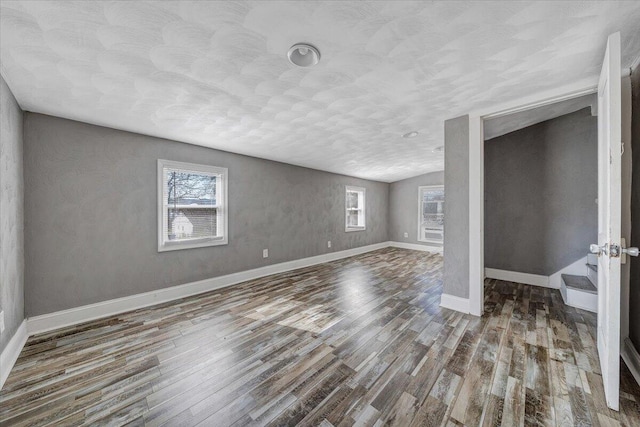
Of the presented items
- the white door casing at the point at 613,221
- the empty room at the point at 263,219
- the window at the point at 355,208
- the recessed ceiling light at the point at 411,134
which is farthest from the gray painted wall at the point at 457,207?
the window at the point at 355,208

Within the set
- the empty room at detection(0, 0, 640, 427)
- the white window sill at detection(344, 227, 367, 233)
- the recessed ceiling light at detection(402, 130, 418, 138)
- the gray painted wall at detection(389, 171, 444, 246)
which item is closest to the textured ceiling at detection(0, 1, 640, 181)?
the empty room at detection(0, 0, 640, 427)

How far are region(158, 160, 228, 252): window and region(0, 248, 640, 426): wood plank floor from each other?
0.89 meters

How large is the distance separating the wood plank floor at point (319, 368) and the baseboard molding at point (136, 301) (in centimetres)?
14

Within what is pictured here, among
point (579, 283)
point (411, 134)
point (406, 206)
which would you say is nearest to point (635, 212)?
point (579, 283)

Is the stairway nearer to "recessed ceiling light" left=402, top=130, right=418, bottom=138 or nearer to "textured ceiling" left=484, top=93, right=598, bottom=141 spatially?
"textured ceiling" left=484, top=93, right=598, bottom=141

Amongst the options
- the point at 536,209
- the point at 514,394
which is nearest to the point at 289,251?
the point at 514,394

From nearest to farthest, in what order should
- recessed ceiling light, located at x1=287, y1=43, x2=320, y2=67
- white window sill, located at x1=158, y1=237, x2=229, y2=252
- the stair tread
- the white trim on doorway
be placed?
recessed ceiling light, located at x1=287, y1=43, x2=320, y2=67
the white trim on doorway
the stair tread
white window sill, located at x1=158, y1=237, x2=229, y2=252

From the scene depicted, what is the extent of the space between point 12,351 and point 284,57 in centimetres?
306

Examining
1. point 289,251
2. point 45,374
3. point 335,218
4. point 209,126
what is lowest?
point 45,374

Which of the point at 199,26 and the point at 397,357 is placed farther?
the point at 397,357

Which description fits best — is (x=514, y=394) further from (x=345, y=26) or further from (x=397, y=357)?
(x=345, y=26)

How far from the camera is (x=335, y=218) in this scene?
5.78 m

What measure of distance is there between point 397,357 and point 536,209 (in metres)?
3.54

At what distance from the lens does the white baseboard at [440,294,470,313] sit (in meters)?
2.69
